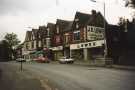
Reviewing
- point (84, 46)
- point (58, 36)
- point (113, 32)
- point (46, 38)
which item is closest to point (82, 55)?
point (84, 46)

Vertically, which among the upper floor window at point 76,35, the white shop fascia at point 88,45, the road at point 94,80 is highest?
the upper floor window at point 76,35

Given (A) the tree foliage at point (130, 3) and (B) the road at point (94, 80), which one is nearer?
(B) the road at point (94, 80)

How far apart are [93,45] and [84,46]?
3877mm

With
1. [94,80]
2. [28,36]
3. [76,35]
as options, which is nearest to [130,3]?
[94,80]

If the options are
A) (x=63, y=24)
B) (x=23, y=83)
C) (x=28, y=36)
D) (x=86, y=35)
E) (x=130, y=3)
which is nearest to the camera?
(x=23, y=83)

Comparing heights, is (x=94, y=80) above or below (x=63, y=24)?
below

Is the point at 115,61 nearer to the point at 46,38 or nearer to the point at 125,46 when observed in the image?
the point at 125,46

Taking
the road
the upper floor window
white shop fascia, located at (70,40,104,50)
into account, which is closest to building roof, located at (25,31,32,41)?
white shop fascia, located at (70,40,104,50)

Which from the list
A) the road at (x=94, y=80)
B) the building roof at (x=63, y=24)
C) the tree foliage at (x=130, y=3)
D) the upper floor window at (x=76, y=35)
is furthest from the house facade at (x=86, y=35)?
the road at (x=94, y=80)

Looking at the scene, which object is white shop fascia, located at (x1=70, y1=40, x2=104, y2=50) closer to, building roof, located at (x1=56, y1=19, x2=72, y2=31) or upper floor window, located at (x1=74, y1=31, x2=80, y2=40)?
upper floor window, located at (x1=74, y1=31, x2=80, y2=40)

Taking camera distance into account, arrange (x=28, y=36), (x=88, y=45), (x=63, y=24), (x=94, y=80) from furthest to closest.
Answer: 1. (x=28, y=36)
2. (x=63, y=24)
3. (x=88, y=45)
4. (x=94, y=80)

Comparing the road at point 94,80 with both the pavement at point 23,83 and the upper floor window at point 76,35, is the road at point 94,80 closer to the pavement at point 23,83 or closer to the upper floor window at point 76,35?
the pavement at point 23,83

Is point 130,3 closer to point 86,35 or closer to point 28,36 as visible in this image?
point 86,35

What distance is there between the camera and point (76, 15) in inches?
2566
